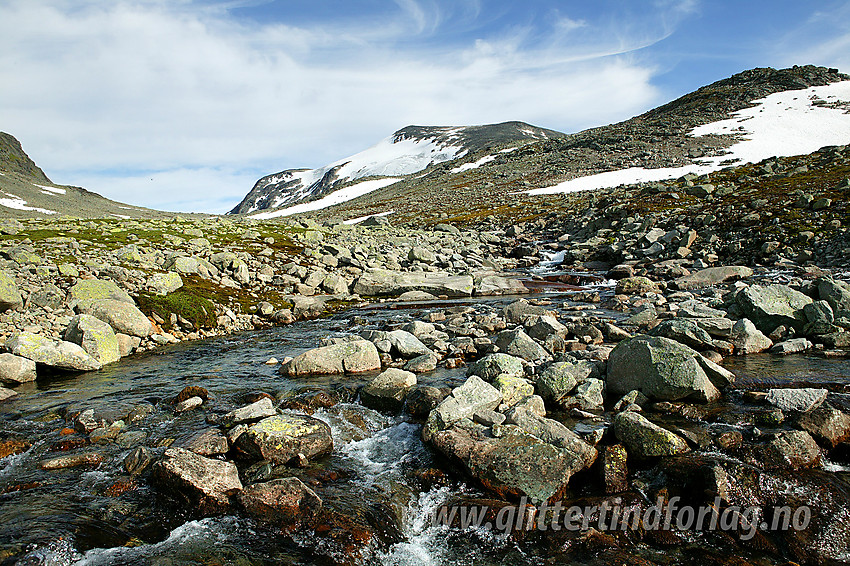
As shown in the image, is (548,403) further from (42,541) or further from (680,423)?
(42,541)

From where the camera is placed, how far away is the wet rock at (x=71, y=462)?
7.38 metres

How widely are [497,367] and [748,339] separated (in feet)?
23.3

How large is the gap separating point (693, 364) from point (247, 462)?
337 inches

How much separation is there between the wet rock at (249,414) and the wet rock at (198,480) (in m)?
1.57

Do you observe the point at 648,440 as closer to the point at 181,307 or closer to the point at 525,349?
the point at 525,349

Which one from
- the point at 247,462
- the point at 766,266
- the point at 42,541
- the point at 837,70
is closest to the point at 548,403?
the point at 247,462

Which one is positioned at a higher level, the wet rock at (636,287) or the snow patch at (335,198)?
the snow patch at (335,198)

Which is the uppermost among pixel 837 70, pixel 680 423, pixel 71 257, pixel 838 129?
pixel 837 70

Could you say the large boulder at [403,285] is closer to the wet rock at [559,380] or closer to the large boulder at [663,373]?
the wet rock at [559,380]

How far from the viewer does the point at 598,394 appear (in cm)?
941

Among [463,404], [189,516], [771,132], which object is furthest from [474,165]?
[189,516]

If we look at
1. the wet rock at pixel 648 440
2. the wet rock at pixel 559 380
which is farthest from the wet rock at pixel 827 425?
the wet rock at pixel 559 380

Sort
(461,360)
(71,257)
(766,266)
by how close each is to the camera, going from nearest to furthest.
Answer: (461,360)
(71,257)
(766,266)

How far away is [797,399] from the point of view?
8.25 m
